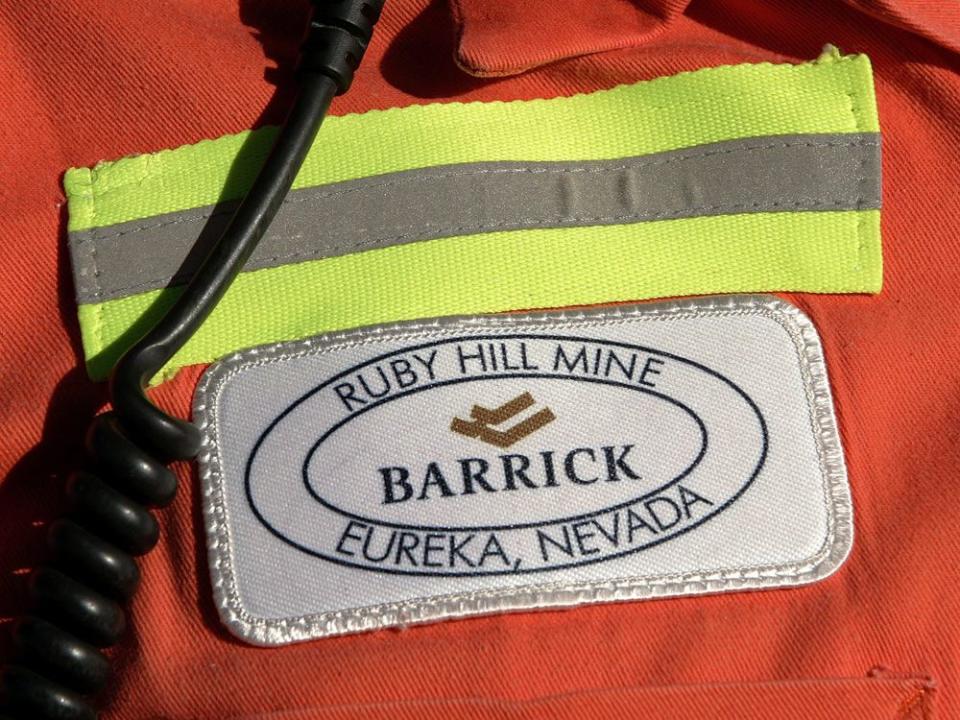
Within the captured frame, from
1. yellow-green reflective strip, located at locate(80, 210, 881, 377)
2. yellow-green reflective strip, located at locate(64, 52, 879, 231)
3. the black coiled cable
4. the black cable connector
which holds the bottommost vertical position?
the black coiled cable

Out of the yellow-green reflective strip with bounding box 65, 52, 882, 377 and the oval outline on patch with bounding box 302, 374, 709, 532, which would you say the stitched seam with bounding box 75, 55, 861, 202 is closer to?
the yellow-green reflective strip with bounding box 65, 52, 882, 377

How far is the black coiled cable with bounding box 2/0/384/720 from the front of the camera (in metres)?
0.62

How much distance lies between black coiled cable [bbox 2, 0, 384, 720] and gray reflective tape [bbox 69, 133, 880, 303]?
55 mm

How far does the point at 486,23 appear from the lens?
0.72 m

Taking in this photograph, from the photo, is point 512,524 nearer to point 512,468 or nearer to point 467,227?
point 512,468

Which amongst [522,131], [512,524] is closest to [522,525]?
[512,524]

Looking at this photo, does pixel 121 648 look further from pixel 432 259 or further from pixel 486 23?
pixel 486 23

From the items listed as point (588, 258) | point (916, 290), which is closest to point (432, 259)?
point (588, 258)

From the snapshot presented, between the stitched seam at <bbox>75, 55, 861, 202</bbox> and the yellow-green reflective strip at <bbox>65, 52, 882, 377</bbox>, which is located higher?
the stitched seam at <bbox>75, 55, 861, 202</bbox>

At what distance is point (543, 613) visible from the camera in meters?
0.64

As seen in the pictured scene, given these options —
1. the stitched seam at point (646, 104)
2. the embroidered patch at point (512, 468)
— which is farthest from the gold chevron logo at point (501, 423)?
the stitched seam at point (646, 104)

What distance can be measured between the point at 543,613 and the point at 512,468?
0.09m

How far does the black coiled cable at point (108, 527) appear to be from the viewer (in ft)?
2.02

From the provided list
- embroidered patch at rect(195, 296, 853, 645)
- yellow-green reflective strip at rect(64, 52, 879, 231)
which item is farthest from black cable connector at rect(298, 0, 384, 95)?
embroidered patch at rect(195, 296, 853, 645)
